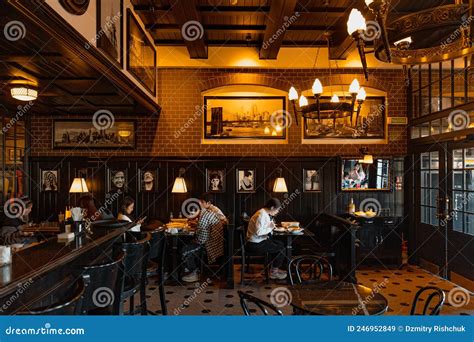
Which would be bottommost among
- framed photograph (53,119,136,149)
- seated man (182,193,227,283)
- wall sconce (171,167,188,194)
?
seated man (182,193,227,283)

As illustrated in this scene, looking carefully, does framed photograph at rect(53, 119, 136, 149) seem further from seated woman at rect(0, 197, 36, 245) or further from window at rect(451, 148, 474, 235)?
window at rect(451, 148, 474, 235)

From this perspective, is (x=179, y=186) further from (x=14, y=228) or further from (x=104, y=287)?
(x=104, y=287)

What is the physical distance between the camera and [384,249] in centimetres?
670

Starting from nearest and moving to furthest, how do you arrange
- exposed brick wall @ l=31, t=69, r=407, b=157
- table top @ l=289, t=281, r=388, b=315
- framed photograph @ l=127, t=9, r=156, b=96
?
table top @ l=289, t=281, r=388, b=315
framed photograph @ l=127, t=9, r=156, b=96
exposed brick wall @ l=31, t=69, r=407, b=157

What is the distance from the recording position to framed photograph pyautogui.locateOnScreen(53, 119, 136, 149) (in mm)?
6930

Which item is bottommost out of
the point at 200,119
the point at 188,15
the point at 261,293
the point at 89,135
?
the point at 261,293

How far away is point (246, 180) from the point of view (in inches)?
275

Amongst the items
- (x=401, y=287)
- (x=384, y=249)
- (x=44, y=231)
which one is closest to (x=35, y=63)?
(x=44, y=231)

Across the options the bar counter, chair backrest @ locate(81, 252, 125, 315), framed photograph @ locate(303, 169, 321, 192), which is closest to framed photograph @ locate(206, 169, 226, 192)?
framed photograph @ locate(303, 169, 321, 192)

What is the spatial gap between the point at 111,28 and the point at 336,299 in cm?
362

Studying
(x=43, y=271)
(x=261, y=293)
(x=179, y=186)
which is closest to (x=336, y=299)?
(x=43, y=271)

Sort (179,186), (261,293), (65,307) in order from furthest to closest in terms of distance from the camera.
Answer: (179,186), (261,293), (65,307)

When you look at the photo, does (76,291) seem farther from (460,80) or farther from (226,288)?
(460,80)

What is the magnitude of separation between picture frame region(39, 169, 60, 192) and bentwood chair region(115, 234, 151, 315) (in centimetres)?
431
